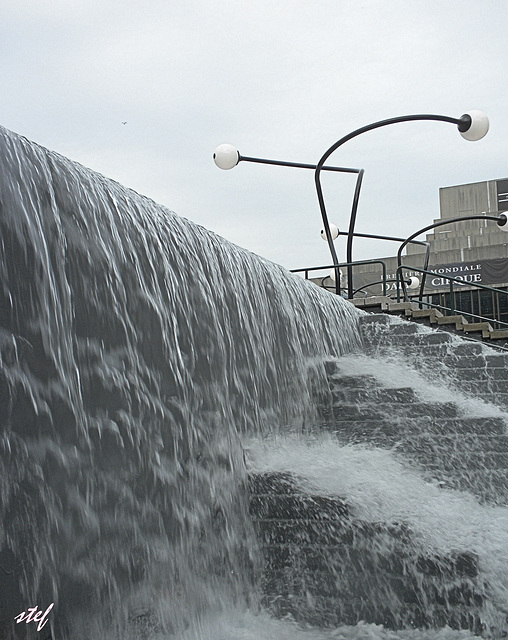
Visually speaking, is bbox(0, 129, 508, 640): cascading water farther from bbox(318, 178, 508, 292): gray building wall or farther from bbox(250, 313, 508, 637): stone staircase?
bbox(318, 178, 508, 292): gray building wall

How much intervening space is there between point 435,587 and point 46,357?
2.92 meters

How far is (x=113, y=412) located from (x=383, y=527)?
209cm

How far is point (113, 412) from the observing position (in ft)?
15.2

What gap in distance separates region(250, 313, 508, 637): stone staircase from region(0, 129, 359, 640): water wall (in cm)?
28

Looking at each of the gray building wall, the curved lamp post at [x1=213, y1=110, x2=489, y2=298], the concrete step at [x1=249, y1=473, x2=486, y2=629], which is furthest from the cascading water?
the gray building wall

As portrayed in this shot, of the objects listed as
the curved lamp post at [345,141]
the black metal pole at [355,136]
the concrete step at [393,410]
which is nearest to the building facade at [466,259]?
the black metal pole at [355,136]

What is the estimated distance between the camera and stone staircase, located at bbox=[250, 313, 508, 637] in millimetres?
5098

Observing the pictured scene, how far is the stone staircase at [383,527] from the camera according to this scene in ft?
16.7

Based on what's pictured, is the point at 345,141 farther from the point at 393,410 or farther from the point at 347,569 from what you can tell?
the point at 347,569

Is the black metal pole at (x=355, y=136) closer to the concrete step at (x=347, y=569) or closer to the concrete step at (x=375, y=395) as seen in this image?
the concrete step at (x=375, y=395)

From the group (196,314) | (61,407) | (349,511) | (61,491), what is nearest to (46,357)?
(61,407)

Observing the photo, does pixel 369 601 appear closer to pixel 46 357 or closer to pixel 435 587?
pixel 435 587

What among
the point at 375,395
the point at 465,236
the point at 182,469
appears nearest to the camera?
the point at 182,469

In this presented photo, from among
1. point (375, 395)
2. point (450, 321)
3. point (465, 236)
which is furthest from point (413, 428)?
point (465, 236)
